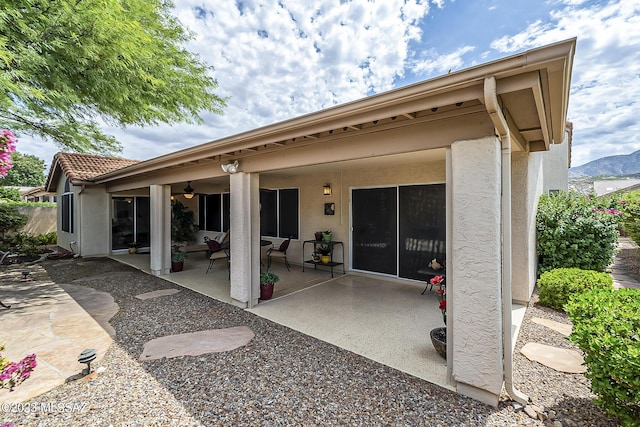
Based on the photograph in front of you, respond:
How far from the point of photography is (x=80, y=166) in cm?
1161

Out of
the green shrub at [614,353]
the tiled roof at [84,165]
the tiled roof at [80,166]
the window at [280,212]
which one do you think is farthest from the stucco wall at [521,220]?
the tiled roof at [84,165]

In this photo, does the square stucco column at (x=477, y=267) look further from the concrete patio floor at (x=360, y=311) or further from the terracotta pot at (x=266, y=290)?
the terracotta pot at (x=266, y=290)

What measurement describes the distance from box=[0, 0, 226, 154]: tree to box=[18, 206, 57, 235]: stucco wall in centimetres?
938

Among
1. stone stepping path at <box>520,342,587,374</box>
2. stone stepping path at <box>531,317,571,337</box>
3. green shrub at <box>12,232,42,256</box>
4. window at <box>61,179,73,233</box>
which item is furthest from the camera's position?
window at <box>61,179,73,233</box>

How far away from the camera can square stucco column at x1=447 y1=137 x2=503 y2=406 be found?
2.59m

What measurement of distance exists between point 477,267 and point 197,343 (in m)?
3.59

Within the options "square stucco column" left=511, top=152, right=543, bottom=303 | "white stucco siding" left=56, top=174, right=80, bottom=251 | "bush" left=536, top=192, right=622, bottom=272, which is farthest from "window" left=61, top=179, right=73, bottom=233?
"bush" left=536, top=192, right=622, bottom=272

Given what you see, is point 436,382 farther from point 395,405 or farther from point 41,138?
point 41,138

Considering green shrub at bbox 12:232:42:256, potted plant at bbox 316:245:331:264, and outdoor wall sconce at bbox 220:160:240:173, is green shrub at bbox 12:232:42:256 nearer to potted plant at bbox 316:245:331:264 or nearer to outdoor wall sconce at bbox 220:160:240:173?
outdoor wall sconce at bbox 220:160:240:173

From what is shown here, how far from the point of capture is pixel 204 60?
9.31 metres

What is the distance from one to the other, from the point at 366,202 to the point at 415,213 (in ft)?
4.35

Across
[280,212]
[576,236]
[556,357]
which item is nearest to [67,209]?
[280,212]

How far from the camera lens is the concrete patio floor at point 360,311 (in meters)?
3.53

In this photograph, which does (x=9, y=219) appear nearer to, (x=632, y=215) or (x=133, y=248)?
(x=133, y=248)
